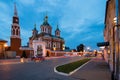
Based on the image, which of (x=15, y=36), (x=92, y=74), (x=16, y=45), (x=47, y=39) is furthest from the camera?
(x=47, y=39)

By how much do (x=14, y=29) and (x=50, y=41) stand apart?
37.4 metres

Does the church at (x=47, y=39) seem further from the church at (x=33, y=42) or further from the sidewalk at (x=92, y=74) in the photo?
the sidewalk at (x=92, y=74)

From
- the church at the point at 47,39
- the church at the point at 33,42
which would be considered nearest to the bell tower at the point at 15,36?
the church at the point at 33,42

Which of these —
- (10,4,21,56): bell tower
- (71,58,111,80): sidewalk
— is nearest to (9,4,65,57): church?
(10,4,21,56): bell tower

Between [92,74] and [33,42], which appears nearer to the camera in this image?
[92,74]

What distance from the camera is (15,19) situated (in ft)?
253

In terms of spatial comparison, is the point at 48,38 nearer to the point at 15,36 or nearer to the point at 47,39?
the point at 47,39

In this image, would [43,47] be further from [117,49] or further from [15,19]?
[117,49]

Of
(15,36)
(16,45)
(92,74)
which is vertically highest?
(15,36)

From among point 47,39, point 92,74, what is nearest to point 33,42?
point 47,39

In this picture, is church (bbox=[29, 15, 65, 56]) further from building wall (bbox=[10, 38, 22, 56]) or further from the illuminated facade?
building wall (bbox=[10, 38, 22, 56])

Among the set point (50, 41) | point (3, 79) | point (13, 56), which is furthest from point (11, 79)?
point (50, 41)

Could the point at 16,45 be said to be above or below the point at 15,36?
below

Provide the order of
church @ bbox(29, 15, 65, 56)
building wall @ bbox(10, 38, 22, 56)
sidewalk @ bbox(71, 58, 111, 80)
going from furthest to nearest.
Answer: church @ bbox(29, 15, 65, 56) → building wall @ bbox(10, 38, 22, 56) → sidewalk @ bbox(71, 58, 111, 80)
